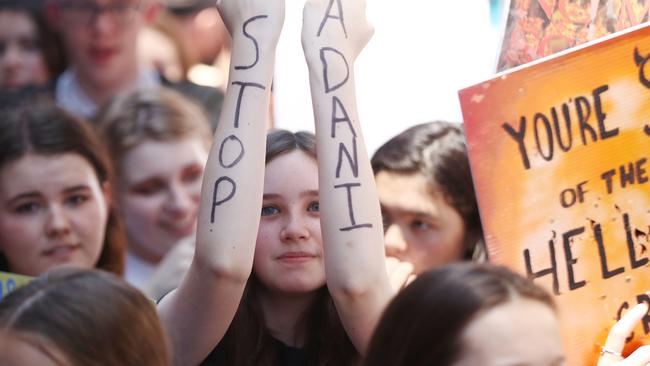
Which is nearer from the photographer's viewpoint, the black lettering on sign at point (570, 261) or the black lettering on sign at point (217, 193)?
the black lettering on sign at point (217, 193)

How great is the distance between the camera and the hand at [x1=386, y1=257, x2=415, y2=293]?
9.49ft

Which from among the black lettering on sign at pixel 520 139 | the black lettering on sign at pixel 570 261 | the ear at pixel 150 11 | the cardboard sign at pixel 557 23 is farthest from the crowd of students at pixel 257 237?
the ear at pixel 150 11

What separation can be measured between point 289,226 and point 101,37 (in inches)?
97.3

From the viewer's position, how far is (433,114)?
14.8 feet

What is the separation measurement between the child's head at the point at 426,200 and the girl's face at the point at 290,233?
2.27 ft

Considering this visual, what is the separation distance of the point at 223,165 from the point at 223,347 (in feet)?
1.36

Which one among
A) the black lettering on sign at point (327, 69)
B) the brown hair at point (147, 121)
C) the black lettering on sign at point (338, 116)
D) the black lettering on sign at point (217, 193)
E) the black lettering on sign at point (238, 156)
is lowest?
the black lettering on sign at point (217, 193)

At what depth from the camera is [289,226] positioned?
98.6 inches

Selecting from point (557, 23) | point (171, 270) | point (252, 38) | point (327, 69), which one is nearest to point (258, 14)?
point (252, 38)

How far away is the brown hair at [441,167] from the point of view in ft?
10.8

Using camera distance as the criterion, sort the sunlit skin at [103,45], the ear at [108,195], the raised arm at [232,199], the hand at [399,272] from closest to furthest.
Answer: the raised arm at [232,199] < the hand at [399,272] < the ear at [108,195] < the sunlit skin at [103,45]

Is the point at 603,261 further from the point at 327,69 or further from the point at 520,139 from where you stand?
the point at 327,69

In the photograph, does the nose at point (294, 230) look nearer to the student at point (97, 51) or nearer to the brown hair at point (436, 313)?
the brown hair at point (436, 313)

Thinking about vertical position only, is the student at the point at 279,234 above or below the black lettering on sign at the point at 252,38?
below
